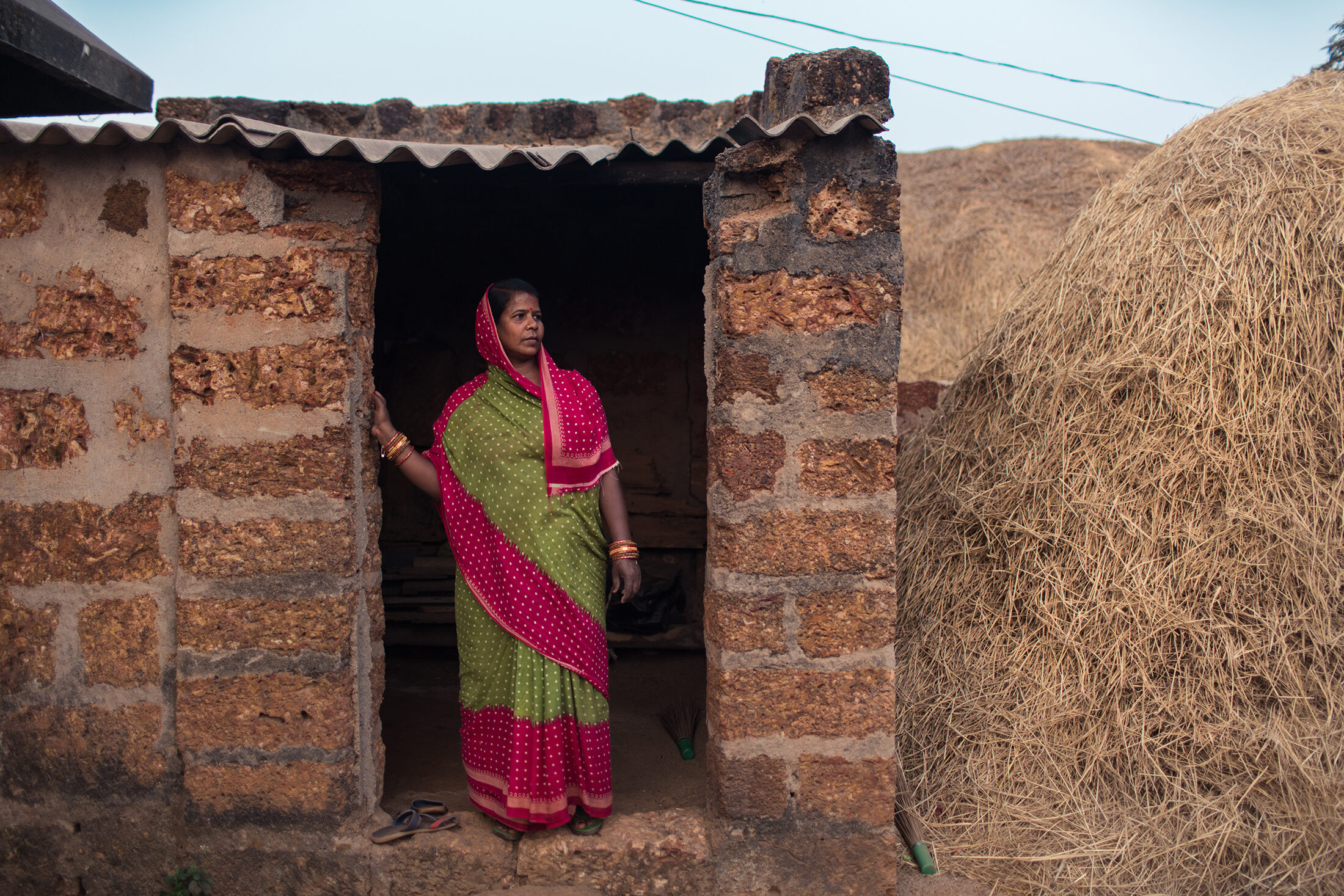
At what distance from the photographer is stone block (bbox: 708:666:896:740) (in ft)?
8.80

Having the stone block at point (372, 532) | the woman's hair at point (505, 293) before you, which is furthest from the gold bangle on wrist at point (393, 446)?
the woman's hair at point (505, 293)

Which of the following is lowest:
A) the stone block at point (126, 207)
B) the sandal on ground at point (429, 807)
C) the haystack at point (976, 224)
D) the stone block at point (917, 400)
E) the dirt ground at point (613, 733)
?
the dirt ground at point (613, 733)

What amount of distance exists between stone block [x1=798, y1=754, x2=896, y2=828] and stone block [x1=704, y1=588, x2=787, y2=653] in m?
0.36

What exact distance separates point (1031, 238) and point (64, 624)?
9.71 m

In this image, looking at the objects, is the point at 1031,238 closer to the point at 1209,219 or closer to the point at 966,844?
the point at 1209,219

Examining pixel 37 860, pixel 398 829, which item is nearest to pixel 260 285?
pixel 398 829

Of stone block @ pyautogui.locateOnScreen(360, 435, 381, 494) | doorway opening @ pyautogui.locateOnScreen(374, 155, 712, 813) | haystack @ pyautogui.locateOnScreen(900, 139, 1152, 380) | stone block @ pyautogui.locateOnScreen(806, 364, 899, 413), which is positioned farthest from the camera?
haystack @ pyautogui.locateOnScreen(900, 139, 1152, 380)

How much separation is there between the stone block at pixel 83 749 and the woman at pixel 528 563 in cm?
94

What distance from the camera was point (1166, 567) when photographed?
10.4 feet

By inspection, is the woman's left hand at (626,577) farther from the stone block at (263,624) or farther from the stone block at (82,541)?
the stone block at (82,541)

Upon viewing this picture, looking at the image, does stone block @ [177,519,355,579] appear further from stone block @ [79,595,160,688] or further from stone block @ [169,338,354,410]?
stone block @ [169,338,354,410]

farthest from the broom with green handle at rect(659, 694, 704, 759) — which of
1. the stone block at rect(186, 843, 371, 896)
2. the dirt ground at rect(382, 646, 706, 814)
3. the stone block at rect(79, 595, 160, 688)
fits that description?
the stone block at rect(79, 595, 160, 688)

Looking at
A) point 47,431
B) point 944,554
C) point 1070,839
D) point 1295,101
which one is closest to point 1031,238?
point 1295,101

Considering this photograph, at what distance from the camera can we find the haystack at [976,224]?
26.0 feet
